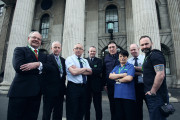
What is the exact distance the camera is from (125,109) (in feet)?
7.91

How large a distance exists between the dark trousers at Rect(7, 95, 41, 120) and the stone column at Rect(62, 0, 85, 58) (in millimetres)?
4852

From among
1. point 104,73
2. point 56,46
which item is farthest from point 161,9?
point 56,46

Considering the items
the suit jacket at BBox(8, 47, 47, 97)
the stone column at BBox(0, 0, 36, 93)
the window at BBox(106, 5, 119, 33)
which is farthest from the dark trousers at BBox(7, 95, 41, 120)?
the window at BBox(106, 5, 119, 33)

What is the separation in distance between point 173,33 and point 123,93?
1127 centimetres

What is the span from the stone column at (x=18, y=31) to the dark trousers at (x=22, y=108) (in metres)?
7.62

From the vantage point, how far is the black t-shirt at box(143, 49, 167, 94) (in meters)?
2.06

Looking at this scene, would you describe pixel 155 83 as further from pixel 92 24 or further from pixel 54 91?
pixel 92 24

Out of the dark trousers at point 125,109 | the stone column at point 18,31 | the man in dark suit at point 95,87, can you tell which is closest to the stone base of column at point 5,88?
the stone column at point 18,31

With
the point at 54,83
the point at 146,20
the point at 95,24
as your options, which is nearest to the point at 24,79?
the point at 54,83

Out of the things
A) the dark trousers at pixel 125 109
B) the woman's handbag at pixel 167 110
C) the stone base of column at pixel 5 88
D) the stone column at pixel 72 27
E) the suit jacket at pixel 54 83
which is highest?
the stone column at pixel 72 27

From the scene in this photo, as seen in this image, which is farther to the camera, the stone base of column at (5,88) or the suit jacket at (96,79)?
Result: the stone base of column at (5,88)

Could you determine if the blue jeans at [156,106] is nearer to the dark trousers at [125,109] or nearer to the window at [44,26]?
the dark trousers at [125,109]

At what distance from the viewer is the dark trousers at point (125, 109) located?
2.37 meters

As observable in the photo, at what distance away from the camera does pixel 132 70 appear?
260 centimetres
